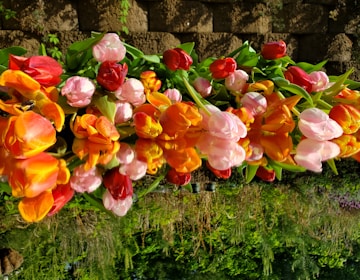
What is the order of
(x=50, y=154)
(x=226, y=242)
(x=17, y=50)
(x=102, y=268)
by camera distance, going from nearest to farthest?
(x=50, y=154), (x=17, y=50), (x=102, y=268), (x=226, y=242)

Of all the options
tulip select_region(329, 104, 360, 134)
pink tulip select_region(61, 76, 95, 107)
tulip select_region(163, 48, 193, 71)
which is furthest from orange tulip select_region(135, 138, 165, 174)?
tulip select_region(329, 104, 360, 134)

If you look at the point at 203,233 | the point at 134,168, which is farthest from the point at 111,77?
the point at 203,233

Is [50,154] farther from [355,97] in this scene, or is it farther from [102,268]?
[102,268]

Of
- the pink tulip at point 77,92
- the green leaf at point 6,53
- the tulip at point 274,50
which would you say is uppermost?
the pink tulip at point 77,92

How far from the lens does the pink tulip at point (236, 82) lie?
36.2 inches

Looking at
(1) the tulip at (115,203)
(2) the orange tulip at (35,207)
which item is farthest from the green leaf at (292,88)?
(2) the orange tulip at (35,207)

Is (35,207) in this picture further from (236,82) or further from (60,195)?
(236,82)

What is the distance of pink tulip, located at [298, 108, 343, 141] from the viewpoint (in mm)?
816

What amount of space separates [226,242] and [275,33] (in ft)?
4.87

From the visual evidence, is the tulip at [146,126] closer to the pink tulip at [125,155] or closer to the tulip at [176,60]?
the pink tulip at [125,155]

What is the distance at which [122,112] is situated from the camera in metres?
0.81

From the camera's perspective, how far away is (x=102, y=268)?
2.90m

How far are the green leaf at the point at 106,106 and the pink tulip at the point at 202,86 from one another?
18cm

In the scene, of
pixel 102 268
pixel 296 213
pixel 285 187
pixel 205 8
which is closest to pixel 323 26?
pixel 205 8
